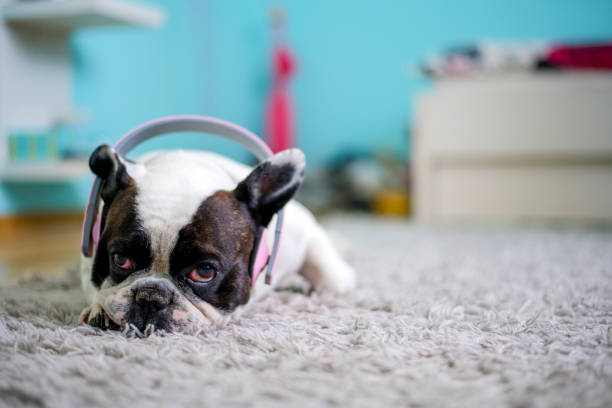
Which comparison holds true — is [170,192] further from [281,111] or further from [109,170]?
[281,111]

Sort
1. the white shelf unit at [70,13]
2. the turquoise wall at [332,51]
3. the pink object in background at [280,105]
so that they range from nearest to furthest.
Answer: the white shelf unit at [70,13] → the turquoise wall at [332,51] → the pink object in background at [280,105]

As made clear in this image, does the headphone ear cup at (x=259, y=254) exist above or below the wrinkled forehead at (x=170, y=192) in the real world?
below

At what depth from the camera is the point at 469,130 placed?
2584 millimetres

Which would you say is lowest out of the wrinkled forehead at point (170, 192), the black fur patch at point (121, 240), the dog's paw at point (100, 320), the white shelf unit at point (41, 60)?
the dog's paw at point (100, 320)

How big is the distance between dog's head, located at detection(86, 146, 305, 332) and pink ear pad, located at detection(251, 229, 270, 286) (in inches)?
0.5

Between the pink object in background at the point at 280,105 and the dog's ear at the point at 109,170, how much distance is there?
8.76 feet

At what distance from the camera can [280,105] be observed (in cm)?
356

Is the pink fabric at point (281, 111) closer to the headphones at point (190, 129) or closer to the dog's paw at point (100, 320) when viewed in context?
the headphones at point (190, 129)

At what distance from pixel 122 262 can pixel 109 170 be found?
5.7 inches

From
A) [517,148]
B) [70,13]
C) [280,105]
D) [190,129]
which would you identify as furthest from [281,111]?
[190,129]

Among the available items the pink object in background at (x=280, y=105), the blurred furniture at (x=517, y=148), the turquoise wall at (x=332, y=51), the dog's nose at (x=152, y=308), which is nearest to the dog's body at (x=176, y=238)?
the dog's nose at (x=152, y=308)

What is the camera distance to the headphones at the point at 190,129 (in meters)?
0.87

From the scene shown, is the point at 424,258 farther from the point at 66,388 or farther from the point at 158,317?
the point at 66,388

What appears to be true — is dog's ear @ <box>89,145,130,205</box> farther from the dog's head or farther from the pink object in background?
the pink object in background
